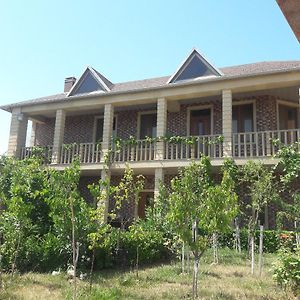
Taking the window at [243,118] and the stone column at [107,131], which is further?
the window at [243,118]

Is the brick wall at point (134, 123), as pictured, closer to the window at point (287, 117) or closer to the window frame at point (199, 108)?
the window frame at point (199, 108)

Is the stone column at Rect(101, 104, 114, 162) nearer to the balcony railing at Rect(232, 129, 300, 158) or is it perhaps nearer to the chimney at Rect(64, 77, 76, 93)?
the balcony railing at Rect(232, 129, 300, 158)

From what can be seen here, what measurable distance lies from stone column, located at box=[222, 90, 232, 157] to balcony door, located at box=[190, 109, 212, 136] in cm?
295

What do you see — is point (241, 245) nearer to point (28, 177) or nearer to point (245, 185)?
point (245, 185)

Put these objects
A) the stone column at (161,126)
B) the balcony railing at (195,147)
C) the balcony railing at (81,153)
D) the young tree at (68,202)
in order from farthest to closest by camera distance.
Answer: the balcony railing at (81,153), the stone column at (161,126), the balcony railing at (195,147), the young tree at (68,202)

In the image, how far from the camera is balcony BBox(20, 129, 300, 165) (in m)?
14.2

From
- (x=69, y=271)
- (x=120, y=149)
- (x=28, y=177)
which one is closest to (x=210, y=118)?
(x=120, y=149)

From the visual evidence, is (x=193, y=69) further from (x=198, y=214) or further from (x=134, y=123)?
(x=198, y=214)

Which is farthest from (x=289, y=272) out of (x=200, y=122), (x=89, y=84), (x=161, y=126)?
(x=89, y=84)

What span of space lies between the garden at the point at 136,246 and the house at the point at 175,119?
2436 millimetres

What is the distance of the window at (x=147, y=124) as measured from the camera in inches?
739

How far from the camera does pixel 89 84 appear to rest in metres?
18.7

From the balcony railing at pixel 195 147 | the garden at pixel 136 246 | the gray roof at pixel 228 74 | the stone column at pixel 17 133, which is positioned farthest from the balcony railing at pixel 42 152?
the balcony railing at pixel 195 147

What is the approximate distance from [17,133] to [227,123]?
10206mm
